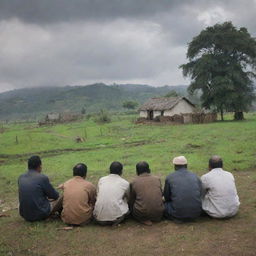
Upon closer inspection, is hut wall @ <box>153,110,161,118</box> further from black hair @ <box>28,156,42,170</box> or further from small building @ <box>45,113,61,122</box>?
black hair @ <box>28,156,42,170</box>

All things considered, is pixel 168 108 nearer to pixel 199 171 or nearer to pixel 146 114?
pixel 146 114

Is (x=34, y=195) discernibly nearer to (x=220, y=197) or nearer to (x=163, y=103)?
(x=220, y=197)

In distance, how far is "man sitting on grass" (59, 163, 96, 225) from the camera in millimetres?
7297

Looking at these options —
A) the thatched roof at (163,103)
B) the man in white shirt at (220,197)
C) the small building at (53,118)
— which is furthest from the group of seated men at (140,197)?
the small building at (53,118)

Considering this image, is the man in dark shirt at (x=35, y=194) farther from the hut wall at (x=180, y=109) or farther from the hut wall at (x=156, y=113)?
the hut wall at (x=156, y=113)

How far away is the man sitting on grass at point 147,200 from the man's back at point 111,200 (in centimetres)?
24

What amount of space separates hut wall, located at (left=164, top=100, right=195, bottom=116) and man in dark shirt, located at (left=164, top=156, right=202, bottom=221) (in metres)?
42.0

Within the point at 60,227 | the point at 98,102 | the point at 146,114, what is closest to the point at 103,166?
the point at 60,227

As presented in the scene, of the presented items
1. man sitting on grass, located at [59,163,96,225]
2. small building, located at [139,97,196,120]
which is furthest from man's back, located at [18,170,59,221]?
small building, located at [139,97,196,120]

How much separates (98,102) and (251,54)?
15270 cm

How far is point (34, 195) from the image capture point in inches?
297

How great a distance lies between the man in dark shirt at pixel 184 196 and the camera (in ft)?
23.5

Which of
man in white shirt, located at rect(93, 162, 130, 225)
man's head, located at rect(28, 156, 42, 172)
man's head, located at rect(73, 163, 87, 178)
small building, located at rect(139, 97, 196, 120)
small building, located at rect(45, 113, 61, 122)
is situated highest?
small building, located at rect(139, 97, 196, 120)

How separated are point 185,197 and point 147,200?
0.82 m
